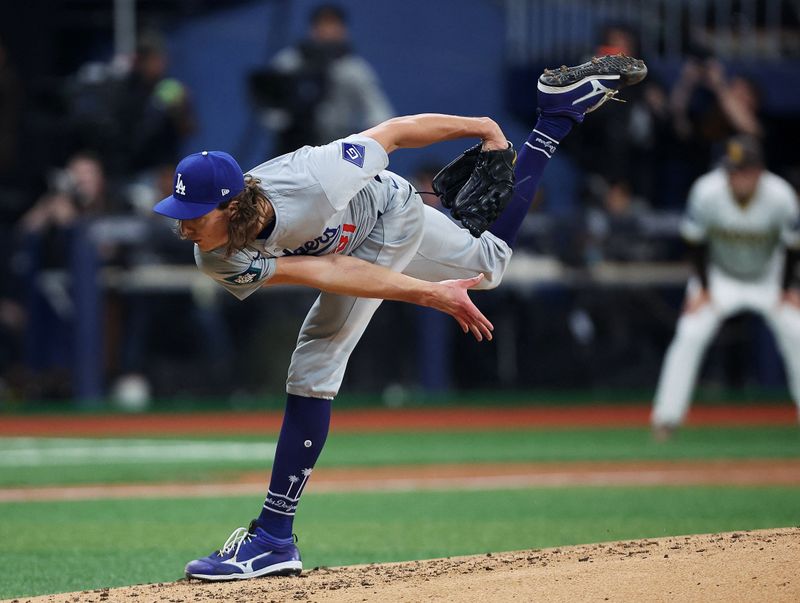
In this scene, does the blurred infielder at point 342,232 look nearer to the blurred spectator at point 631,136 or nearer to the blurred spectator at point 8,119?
the blurred spectator at point 631,136

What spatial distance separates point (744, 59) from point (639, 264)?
293cm

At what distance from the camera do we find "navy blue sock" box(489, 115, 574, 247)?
5.89 meters

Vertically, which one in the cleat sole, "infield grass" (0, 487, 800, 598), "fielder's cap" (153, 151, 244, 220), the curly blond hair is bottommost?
"infield grass" (0, 487, 800, 598)

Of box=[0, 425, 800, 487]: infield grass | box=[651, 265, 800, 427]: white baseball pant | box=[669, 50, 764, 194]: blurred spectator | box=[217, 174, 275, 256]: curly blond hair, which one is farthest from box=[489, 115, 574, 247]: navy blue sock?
box=[669, 50, 764, 194]: blurred spectator

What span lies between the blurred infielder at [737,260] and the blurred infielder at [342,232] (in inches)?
193

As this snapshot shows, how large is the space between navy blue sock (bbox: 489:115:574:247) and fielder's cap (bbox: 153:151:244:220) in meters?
1.51

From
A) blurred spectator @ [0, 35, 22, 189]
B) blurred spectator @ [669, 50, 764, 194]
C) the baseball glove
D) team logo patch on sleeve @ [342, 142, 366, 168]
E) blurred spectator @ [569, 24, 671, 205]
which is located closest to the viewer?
team logo patch on sleeve @ [342, 142, 366, 168]

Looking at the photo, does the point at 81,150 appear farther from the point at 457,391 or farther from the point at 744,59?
the point at 744,59

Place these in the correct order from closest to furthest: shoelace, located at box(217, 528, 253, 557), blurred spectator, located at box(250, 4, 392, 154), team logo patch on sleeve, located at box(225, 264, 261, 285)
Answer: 1. team logo patch on sleeve, located at box(225, 264, 261, 285)
2. shoelace, located at box(217, 528, 253, 557)
3. blurred spectator, located at box(250, 4, 392, 154)

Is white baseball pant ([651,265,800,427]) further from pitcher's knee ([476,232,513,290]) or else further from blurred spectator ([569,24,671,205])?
pitcher's knee ([476,232,513,290])

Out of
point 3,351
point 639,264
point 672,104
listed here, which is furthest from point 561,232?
point 3,351

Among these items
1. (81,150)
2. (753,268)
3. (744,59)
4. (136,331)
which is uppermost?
(744,59)

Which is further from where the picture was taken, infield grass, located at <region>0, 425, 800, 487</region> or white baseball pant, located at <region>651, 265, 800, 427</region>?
white baseball pant, located at <region>651, 265, 800, 427</region>

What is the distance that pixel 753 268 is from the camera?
10820 mm
